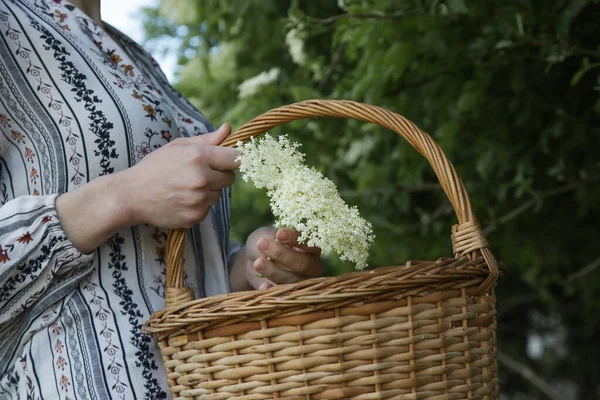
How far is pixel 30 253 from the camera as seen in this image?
3.34 ft

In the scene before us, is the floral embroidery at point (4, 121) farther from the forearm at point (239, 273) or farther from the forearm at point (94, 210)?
the forearm at point (239, 273)

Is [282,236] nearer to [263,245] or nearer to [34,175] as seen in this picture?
[263,245]

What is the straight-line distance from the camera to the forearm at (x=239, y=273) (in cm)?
133

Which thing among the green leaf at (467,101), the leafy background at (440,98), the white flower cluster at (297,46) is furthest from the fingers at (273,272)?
the white flower cluster at (297,46)

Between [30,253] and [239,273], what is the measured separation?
1.35 feet

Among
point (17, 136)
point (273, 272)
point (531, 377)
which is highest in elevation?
point (17, 136)

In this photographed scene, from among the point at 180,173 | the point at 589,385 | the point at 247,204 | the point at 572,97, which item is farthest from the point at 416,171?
the point at 589,385

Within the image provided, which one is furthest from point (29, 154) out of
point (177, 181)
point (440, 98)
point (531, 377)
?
point (531, 377)

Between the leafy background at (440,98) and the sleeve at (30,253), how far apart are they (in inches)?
42.0

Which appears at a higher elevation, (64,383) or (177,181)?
(177,181)

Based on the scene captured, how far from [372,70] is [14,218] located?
119 cm

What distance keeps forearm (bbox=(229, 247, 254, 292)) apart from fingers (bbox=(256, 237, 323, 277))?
0.67 ft

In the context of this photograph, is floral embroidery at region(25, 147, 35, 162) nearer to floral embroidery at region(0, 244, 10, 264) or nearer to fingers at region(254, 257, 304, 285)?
floral embroidery at region(0, 244, 10, 264)

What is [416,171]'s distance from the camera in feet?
8.45
